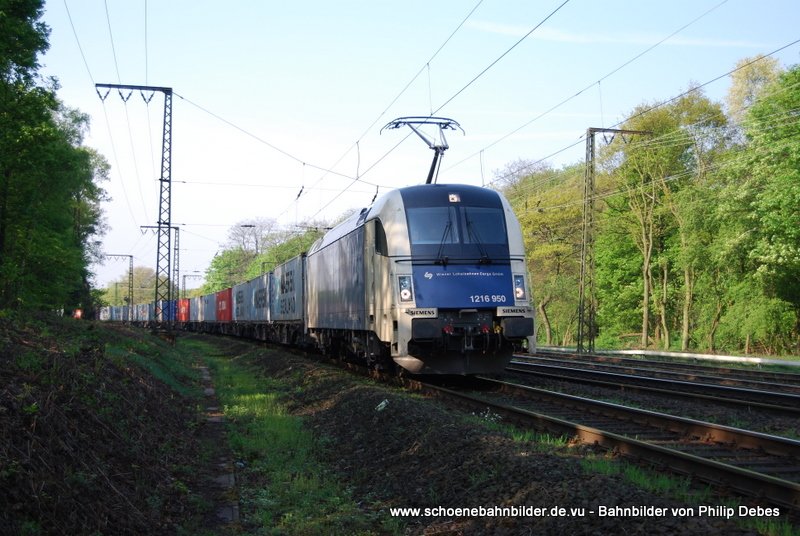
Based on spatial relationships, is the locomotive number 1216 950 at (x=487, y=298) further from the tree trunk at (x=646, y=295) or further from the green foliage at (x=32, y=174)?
the tree trunk at (x=646, y=295)

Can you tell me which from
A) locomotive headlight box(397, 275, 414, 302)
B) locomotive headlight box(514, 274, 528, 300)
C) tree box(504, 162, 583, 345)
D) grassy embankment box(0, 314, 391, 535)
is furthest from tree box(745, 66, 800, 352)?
grassy embankment box(0, 314, 391, 535)

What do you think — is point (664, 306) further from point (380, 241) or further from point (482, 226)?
point (380, 241)

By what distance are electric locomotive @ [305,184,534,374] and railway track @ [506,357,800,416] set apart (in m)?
2.79

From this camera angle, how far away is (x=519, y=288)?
1252cm

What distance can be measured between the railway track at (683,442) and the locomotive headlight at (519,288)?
72.0 inches

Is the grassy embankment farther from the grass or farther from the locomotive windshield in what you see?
the locomotive windshield

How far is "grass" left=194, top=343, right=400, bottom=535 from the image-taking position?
5.86m

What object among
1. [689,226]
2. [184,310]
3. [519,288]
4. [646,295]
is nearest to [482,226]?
[519,288]

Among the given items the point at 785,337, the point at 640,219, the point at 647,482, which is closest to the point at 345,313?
the point at 647,482

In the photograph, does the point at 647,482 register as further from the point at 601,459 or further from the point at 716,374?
the point at 716,374

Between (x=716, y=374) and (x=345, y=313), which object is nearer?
(x=345, y=313)

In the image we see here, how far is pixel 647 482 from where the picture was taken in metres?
5.97

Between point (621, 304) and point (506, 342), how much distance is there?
34.5m

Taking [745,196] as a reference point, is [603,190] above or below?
above
